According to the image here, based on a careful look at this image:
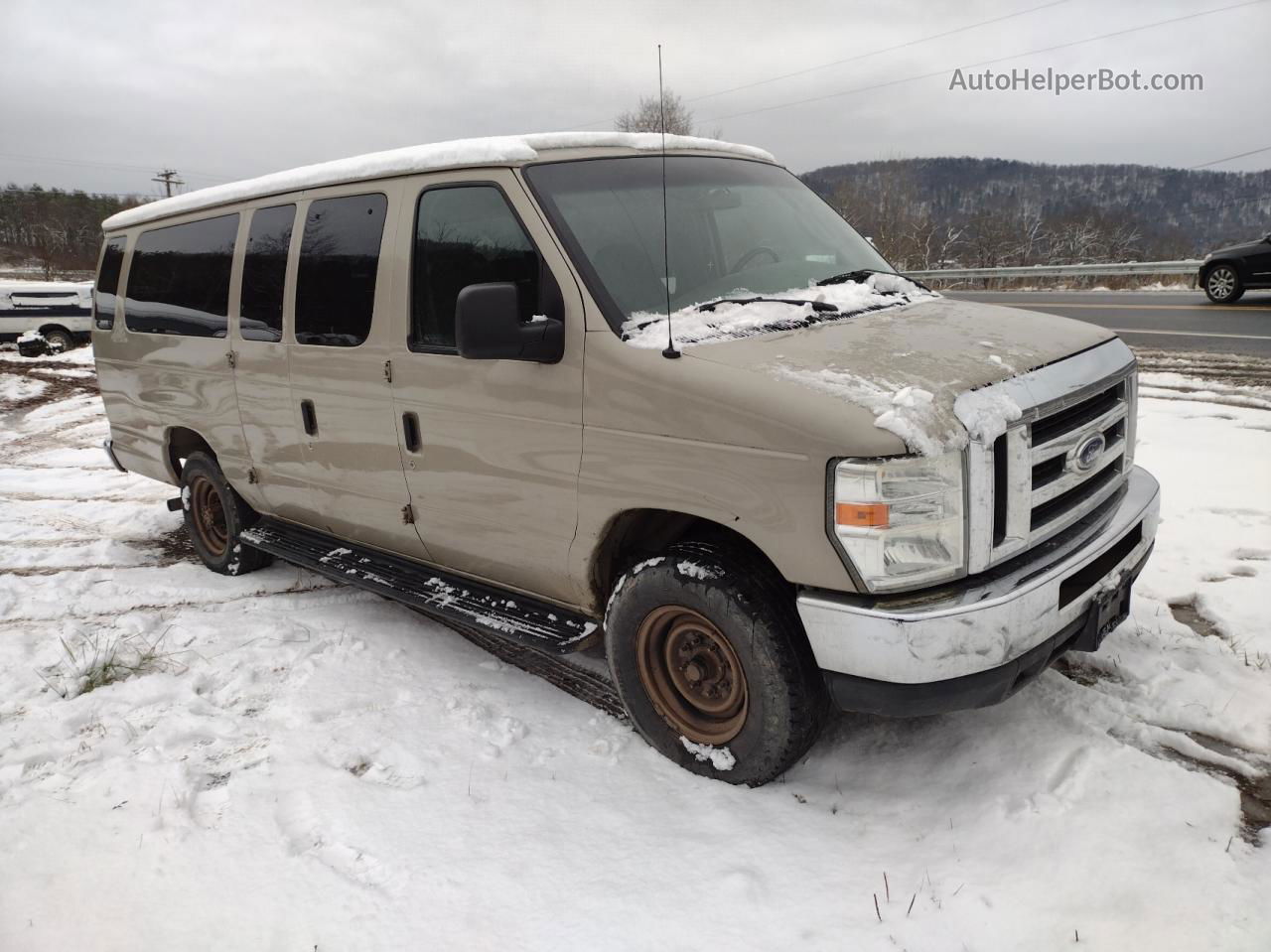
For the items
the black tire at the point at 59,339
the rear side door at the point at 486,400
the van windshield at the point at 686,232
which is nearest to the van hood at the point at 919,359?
the van windshield at the point at 686,232

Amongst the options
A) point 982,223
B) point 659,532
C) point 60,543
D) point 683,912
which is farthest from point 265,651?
point 982,223

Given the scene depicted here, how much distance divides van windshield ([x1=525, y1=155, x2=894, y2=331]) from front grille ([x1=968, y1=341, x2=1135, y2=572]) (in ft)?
3.65

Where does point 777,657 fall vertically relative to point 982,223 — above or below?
below

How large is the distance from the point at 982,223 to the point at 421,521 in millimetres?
57925

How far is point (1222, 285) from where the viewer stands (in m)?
15.3

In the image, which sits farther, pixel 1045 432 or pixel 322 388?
pixel 322 388

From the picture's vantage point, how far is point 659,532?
3.20 metres

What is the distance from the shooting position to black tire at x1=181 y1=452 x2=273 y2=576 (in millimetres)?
5191

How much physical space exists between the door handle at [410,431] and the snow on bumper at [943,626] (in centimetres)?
189

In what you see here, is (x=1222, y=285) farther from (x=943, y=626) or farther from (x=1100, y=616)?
(x=943, y=626)

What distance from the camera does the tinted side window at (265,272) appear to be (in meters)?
4.29

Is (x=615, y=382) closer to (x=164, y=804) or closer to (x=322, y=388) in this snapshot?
(x=322, y=388)

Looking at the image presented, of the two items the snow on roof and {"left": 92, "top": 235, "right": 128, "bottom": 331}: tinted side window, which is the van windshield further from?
{"left": 92, "top": 235, "right": 128, "bottom": 331}: tinted side window

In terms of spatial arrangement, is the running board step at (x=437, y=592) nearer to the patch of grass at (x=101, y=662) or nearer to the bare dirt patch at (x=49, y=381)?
the patch of grass at (x=101, y=662)
